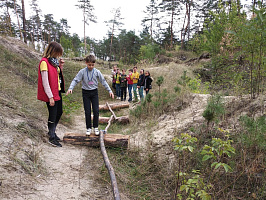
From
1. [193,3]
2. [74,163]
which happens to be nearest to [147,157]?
[74,163]

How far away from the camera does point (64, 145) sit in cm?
361

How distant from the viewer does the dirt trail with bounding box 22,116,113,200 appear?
208cm

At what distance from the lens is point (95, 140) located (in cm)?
367

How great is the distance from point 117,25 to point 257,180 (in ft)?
103

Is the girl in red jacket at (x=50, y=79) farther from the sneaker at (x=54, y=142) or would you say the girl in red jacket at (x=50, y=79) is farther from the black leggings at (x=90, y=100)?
the black leggings at (x=90, y=100)

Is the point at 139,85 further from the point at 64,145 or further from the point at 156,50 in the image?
the point at 156,50

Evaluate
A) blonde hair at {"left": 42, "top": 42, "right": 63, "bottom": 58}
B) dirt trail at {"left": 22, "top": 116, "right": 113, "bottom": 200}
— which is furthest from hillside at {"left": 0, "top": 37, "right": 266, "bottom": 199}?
blonde hair at {"left": 42, "top": 42, "right": 63, "bottom": 58}

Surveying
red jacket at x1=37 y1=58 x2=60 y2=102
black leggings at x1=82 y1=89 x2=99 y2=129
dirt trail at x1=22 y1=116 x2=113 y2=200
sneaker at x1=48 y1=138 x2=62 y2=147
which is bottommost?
dirt trail at x1=22 y1=116 x2=113 y2=200

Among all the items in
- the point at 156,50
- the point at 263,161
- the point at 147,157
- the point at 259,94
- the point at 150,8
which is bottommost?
the point at 147,157

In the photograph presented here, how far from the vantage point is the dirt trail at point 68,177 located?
82.0 inches

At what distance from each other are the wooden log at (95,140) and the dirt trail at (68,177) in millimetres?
197

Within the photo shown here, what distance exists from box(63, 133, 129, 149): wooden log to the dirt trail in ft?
0.65

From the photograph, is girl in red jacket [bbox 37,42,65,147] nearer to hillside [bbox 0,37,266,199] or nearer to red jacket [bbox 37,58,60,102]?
red jacket [bbox 37,58,60,102]

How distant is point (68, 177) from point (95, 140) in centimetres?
121
